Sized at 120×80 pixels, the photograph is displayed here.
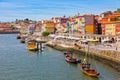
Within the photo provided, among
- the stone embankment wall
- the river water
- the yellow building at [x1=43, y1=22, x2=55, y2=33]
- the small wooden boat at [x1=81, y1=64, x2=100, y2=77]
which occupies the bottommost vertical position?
the river water

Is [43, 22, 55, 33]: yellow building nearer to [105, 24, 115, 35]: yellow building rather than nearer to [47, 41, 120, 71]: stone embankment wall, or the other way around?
[105, 24, 115, 35]: yellow building

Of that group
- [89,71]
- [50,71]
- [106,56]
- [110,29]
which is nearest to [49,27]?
[110,29]

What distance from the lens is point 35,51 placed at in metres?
45.6

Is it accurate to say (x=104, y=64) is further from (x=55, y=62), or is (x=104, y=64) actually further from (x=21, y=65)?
(x=21, y=65)

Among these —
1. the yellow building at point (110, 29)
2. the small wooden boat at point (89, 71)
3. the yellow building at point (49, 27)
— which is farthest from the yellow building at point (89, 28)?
the small wooden boat at point (89, 71)

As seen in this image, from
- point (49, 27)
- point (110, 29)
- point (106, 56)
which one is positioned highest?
point (110, 29)

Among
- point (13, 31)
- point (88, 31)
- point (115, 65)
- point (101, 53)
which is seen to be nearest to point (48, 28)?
point (88, 31)

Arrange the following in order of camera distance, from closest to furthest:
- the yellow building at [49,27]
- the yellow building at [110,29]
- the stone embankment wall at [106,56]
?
the stone embankment wall at [106,56] → the yellow building at [110,29] → the yellow building at [49,27]

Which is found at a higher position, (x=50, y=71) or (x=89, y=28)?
(x=89, y=28)

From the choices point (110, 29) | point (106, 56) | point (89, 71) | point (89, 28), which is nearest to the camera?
point (89, 71)

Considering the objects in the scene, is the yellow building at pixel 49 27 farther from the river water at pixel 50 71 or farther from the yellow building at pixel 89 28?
the river water at pixel 50 71

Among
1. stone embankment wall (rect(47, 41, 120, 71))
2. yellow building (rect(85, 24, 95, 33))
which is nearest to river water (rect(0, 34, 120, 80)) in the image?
stone embankment wall (rect(47, 41, 120, 71))

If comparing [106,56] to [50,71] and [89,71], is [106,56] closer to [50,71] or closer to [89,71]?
[50,71]

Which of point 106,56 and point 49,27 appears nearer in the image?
point 106,56
